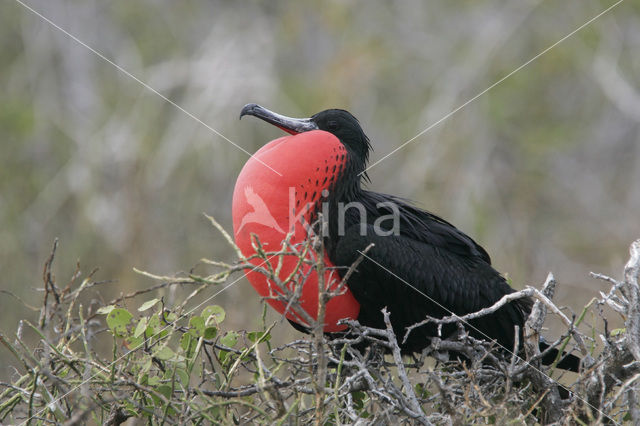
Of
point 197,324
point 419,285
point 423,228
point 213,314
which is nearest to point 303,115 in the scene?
point 423,228

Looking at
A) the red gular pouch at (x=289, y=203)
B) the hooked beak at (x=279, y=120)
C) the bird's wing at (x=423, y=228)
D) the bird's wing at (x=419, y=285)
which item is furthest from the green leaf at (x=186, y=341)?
the hooked beak at (x=279, y=120)

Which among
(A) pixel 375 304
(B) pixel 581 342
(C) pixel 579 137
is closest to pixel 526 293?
(B) pixel 581 342

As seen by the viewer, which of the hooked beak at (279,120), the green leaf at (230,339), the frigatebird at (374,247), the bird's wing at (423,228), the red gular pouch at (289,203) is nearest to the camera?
the green leaf at (230,339)

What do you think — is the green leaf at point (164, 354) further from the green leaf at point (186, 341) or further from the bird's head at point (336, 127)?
the bird's head at point (336, 127)

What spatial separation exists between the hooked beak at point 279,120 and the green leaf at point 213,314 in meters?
0.86

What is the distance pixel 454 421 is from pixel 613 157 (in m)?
6.25

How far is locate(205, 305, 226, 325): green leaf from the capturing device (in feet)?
8.05

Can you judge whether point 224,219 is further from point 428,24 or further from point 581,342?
point 581,342

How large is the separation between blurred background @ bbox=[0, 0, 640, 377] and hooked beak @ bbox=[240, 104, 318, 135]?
2.28 m

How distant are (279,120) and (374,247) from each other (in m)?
0.64

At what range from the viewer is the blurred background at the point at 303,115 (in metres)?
6.23

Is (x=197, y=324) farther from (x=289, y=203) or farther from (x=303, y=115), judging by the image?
(x=303, y=115)

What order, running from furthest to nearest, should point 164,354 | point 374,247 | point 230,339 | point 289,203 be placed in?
point 374,247, point 289,203, point 230,339, point 164,354

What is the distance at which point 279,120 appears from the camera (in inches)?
124
